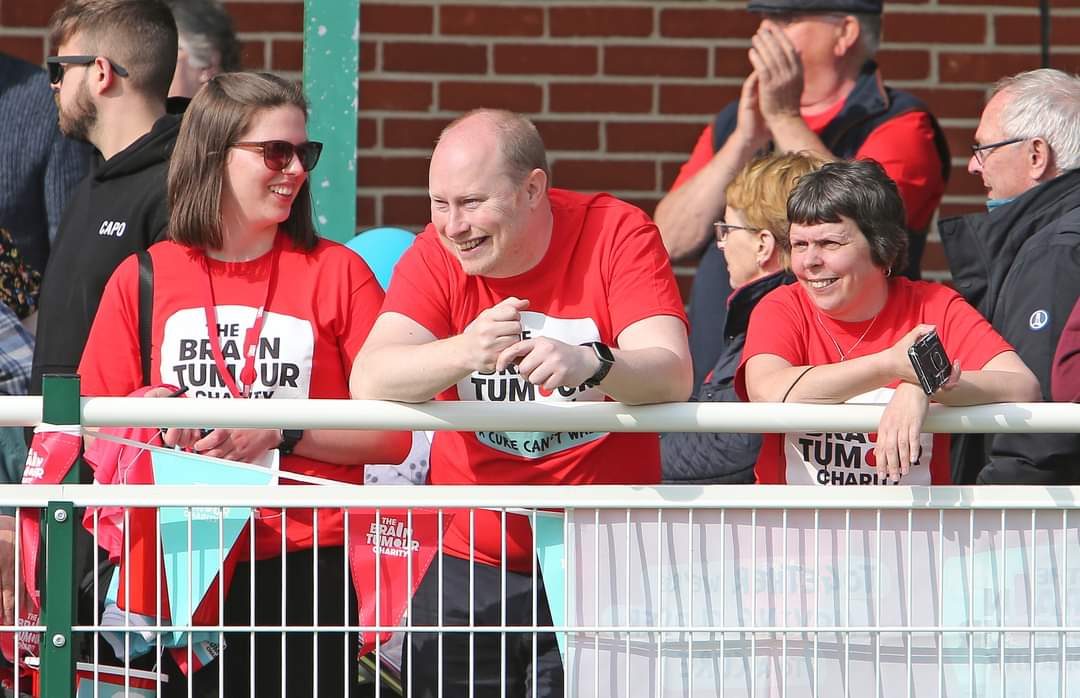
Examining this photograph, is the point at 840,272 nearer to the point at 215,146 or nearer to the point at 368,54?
the point at 215,146

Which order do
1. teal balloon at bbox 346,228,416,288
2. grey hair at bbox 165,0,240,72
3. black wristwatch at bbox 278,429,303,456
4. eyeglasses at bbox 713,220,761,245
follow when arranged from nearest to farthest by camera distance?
black wristwatch at bbox 278,429,303,456 < eyeglasses at bbox 713,220,761,245 < teal balloon at bbox 346,228,416,288 < grey hair at bbox 165,0,240,72

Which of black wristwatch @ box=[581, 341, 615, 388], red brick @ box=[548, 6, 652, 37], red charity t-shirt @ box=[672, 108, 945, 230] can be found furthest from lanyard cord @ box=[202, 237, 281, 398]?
red brick @ box=[548, 6, 652, 37]

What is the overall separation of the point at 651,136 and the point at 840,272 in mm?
2638

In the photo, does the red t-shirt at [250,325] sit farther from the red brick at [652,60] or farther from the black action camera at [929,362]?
the red brick at [652,60]

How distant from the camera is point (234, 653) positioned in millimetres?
2877

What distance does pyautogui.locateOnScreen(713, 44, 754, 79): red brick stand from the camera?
5.65 metres

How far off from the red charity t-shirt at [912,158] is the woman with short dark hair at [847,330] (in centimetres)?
111

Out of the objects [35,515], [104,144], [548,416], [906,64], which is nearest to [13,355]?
[104,144]

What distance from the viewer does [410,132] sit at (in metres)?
5.64

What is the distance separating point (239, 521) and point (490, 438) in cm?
50

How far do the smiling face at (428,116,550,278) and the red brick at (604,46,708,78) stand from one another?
9.41ft

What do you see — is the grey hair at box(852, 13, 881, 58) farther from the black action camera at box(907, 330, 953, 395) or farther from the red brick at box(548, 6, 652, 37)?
the black action camera at box(907, 330, 953, 395)

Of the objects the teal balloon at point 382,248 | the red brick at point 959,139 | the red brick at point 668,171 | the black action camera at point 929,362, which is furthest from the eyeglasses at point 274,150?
the red brick at point 959,139

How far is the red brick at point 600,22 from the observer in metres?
5.62
